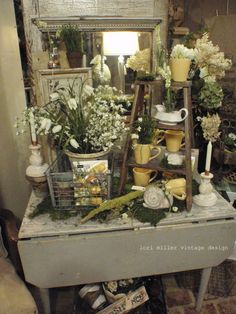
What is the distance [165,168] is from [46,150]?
2.58ft

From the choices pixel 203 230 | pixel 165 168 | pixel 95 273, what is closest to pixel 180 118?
pixel 165 168

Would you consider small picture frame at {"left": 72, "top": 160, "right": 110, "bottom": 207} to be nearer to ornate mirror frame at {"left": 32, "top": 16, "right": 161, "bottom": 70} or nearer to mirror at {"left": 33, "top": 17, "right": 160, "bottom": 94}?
mirror at {"left": 33, "top": 17, "right": 160, "bottom": 94}

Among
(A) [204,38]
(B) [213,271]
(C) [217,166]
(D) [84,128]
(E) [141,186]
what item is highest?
(A) [204,38]

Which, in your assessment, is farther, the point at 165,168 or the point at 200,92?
the point at 200,92

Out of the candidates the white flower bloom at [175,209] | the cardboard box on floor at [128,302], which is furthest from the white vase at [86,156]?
the cardboard box on floor at [128,302]

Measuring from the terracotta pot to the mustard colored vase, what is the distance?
53cm

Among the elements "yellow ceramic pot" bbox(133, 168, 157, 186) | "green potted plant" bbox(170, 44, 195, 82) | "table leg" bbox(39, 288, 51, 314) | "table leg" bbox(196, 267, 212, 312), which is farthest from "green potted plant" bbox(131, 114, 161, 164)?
"table leg" bbox(39, 288, 51, 314)

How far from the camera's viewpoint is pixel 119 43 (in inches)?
57.6

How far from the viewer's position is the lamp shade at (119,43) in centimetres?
145

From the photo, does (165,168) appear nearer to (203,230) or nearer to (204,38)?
(203,230)

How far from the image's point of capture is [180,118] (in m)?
1.17

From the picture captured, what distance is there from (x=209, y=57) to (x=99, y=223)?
94 centimetres

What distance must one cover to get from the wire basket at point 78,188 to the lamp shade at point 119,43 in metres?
0.71

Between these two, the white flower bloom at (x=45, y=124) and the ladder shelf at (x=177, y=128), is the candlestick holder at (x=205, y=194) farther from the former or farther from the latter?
the white flower bloom at (x=45, y=124)
